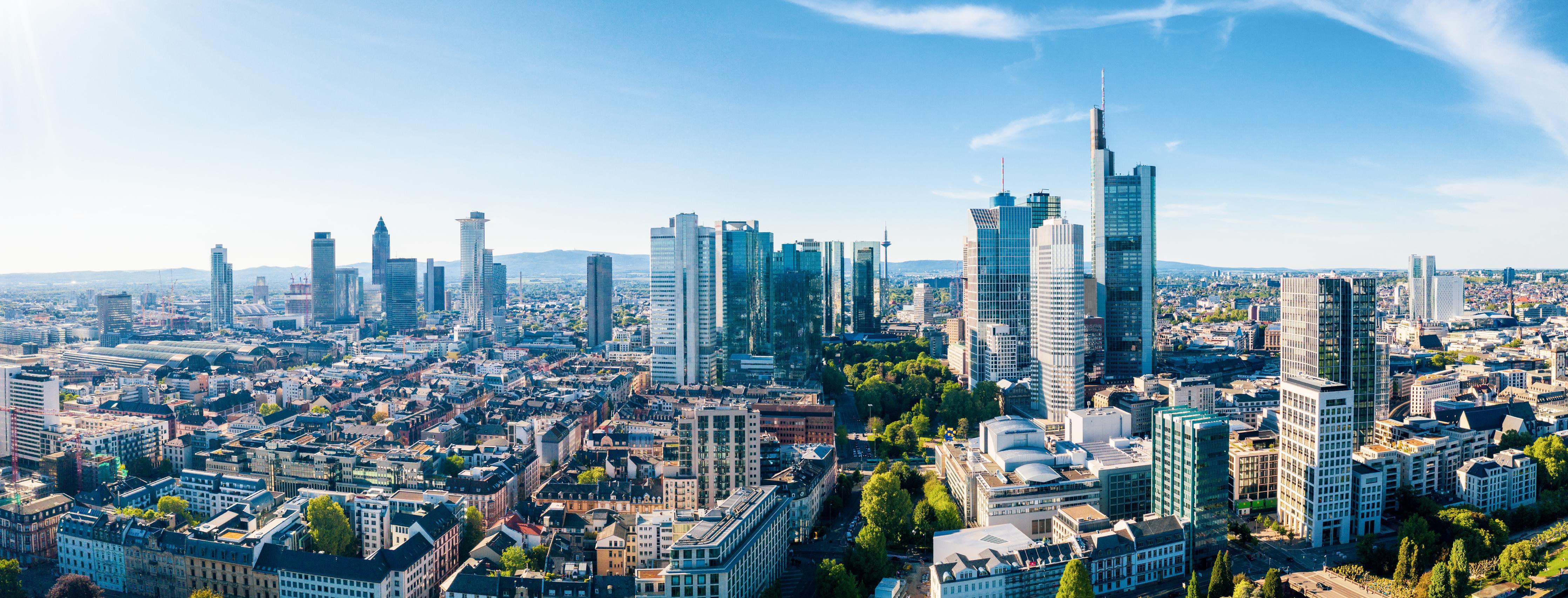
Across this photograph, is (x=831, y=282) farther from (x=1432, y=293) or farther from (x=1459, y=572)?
(x=1459, y=572)

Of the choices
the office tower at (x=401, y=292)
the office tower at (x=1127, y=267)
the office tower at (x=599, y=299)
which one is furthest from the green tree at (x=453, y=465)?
the office tower at (x=401, y=292)

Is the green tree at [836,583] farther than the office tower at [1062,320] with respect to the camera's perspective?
No

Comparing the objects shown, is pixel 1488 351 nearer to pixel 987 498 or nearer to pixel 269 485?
pixel 987 498

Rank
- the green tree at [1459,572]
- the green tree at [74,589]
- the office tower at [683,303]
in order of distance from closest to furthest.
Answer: the green tree at [1459,572] → the green tree at [74,589] → the office tower at [683,303]

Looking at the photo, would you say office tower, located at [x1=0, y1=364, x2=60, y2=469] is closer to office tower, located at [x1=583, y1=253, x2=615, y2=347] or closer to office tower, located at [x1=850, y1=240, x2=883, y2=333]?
office tower, located at [x1=583, y1=253, x2=615, y2=347]

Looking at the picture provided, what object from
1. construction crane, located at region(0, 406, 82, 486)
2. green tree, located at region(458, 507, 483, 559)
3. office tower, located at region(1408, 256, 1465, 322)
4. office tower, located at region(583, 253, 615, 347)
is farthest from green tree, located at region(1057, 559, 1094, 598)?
office tower, located at region(1408, 256, 1465, 322)

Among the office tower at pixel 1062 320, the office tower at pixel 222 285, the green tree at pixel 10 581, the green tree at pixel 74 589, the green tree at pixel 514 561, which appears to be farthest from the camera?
the office tower at pixel 222 285

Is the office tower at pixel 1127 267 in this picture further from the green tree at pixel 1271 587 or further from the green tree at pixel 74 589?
the green tree at pixel 74 589
